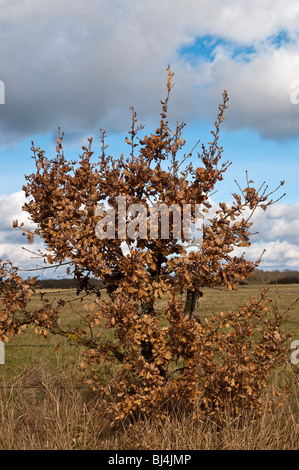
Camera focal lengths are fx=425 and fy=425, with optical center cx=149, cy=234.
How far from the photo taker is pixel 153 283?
462cm

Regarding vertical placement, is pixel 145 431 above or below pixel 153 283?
below

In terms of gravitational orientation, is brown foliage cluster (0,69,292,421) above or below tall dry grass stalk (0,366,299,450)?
above

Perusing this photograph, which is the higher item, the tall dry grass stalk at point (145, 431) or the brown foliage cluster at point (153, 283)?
the brown foliage cluster at point (153, 283)

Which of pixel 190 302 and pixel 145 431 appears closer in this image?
pixel 145 431

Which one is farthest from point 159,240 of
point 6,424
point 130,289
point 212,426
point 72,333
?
point 6,424

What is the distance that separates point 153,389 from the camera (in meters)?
4.63

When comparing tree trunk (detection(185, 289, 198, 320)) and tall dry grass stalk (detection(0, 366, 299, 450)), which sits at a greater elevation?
tree trunk (detection(185, 289, 198, 320))

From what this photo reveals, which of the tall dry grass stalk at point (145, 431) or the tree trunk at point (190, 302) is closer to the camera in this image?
the tall dry grass stalk at point (145, 431)

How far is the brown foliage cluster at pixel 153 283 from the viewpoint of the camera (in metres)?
4.54

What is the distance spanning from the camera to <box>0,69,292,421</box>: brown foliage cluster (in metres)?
4.54

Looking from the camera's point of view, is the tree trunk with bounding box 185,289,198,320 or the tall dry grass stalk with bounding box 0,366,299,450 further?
the tree trunk with bounding box 185,289,198,320

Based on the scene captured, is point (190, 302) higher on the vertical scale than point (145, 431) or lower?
higher
